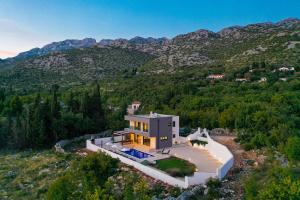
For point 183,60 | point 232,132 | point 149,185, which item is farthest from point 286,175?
point 183,60

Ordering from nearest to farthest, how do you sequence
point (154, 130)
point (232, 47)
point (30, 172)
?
point (30, 172), point (154, 130), point (232, 47)

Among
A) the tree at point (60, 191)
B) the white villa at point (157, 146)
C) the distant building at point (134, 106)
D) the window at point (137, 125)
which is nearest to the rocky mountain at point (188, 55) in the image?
the distant building at point (134, 106)

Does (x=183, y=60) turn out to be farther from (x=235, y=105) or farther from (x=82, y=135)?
(x=82, y=135)

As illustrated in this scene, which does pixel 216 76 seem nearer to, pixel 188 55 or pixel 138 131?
pixel 188 55

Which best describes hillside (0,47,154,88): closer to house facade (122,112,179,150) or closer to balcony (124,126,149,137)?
balcony (124,126,149,137)

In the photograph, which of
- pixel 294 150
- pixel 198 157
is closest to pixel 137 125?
pixel 198 157

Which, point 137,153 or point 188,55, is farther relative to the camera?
point 188,55

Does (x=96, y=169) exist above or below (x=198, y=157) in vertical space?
above
